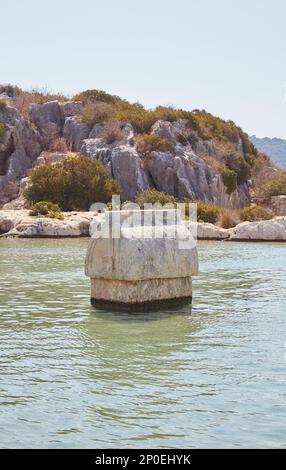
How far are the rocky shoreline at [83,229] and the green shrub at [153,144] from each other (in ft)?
51.4

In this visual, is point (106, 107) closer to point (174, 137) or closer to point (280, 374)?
point (174, 137)

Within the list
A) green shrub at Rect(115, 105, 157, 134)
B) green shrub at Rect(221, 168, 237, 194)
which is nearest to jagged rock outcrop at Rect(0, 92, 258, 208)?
green shrub at Rect(221, 168, 237, 194)

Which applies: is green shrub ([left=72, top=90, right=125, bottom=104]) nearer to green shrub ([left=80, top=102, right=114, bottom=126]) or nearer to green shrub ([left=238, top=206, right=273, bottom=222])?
green shrub ([left=80, top=102, right=114, bottom=126])

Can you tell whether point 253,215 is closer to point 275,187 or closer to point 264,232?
point 264,232

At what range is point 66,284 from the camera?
16312 millimetres

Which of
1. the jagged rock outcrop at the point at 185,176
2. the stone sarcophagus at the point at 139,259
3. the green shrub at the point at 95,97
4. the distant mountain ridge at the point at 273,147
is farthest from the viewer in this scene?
the distant mountain ridge at the point at 273,147

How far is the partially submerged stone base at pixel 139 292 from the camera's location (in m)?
12.7

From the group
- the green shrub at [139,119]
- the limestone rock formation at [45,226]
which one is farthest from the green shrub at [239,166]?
the limestone rock formation at [45,226]

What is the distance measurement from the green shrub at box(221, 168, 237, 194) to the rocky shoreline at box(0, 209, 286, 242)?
18.3 meters

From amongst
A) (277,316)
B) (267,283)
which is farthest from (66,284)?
(277,316)

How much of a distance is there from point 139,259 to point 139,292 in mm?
648

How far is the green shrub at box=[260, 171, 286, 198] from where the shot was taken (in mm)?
51719

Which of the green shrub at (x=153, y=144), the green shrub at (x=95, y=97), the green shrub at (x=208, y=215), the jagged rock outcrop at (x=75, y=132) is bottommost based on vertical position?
the green shrub at (x=208, y=215)

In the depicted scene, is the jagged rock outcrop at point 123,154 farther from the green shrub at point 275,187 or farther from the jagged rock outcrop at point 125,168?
the green shrub at point 275,187
